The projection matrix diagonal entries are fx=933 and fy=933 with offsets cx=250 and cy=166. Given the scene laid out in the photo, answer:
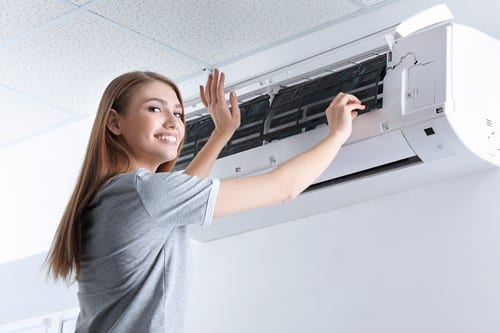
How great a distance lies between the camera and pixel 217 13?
2605 millimetres

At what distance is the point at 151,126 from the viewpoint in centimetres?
179

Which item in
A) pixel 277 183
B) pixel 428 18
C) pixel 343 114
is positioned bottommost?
pixel 277 183

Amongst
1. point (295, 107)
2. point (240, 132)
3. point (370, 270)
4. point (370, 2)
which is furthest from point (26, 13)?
point (370, 270)

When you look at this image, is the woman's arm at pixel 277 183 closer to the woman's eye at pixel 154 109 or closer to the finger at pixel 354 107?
the finger at pixel 354 107

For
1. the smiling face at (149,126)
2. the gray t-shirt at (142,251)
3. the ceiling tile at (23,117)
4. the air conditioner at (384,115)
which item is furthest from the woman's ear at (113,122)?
the ceiling tile at (23,117)

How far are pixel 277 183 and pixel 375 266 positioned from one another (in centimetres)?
89

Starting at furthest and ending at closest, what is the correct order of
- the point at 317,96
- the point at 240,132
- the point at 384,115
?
the point at 240,132, the point at 317,96, the point at 384,115

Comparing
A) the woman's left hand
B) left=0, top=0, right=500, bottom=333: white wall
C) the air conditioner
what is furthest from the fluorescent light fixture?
the woman's left hand

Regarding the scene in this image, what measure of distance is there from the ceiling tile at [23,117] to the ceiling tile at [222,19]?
774mm

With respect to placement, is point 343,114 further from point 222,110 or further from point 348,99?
point 222,110

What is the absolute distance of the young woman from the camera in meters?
1.63

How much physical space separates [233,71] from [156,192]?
1.37m

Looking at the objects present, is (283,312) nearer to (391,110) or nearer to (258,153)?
(258,153)

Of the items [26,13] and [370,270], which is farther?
[26,13]
